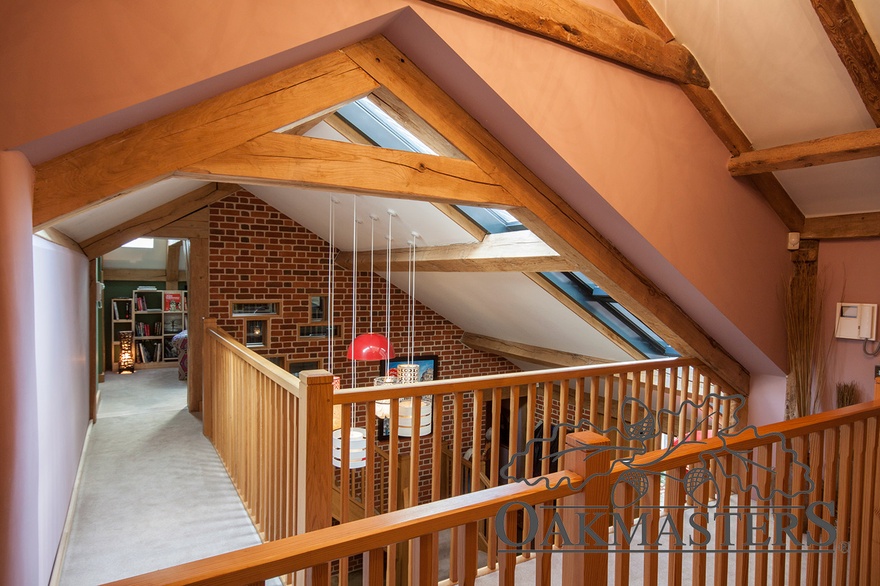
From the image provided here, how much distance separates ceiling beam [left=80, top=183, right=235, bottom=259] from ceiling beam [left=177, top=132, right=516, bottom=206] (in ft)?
9.66

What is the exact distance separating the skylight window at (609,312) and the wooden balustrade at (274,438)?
8.89ft

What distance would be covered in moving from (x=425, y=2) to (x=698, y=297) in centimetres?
217

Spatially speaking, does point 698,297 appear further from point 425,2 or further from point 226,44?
point 226,44

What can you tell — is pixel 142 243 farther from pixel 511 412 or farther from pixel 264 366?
pixel 511 412

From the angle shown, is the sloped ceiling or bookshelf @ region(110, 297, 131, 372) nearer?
the sloped ceiling

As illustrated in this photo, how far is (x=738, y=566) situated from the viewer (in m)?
1.75

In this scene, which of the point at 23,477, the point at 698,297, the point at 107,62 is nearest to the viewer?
the point at 23,477

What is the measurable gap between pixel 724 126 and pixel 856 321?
57.0 inches

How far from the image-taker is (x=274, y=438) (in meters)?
2.74

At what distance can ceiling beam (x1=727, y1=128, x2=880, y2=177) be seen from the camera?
258 cm

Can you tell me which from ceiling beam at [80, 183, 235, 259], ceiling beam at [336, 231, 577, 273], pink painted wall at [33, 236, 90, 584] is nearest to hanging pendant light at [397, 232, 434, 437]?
ceiling beam at [336, 231, 577, 273]

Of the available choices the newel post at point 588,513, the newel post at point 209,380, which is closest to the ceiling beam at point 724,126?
the newel post at point 588,513

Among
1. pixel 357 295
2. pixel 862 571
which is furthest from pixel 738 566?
pixel 357 295

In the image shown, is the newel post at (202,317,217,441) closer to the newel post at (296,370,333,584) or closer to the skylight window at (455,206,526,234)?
the skylight window at (455,206,526,234)
